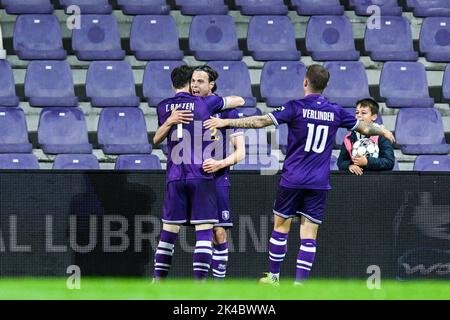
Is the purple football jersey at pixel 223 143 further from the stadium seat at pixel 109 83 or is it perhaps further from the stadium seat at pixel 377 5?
the stadium seat at pixel 377 5

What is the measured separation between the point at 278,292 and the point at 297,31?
598 centimetres

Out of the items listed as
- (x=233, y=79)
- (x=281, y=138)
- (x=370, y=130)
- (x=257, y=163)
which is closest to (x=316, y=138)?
(x=370, y=130)

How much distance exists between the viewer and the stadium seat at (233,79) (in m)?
13.7

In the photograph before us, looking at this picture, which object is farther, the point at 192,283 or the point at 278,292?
the point at 192,283

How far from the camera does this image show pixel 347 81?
14.0 m

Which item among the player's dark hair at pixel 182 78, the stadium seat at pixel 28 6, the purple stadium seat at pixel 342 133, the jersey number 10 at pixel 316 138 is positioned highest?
the stadium seat at pixel 28 6

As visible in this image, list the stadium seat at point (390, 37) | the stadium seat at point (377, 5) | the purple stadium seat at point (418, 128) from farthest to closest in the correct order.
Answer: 1. the stadium seat at point (377, 5)
2. the stadium seat at point (390, 37)
3. the purple stadium seat at point (418, 128)

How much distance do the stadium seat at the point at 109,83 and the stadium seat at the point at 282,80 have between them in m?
1.41

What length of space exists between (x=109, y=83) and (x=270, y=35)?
1921 mm

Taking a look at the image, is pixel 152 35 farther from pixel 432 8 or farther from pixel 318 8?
pixel 432 8

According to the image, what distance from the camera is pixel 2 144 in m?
13.1

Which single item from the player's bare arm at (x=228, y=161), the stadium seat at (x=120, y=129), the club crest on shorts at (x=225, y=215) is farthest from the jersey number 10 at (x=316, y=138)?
the stadium seat at (x=120, y=129)
